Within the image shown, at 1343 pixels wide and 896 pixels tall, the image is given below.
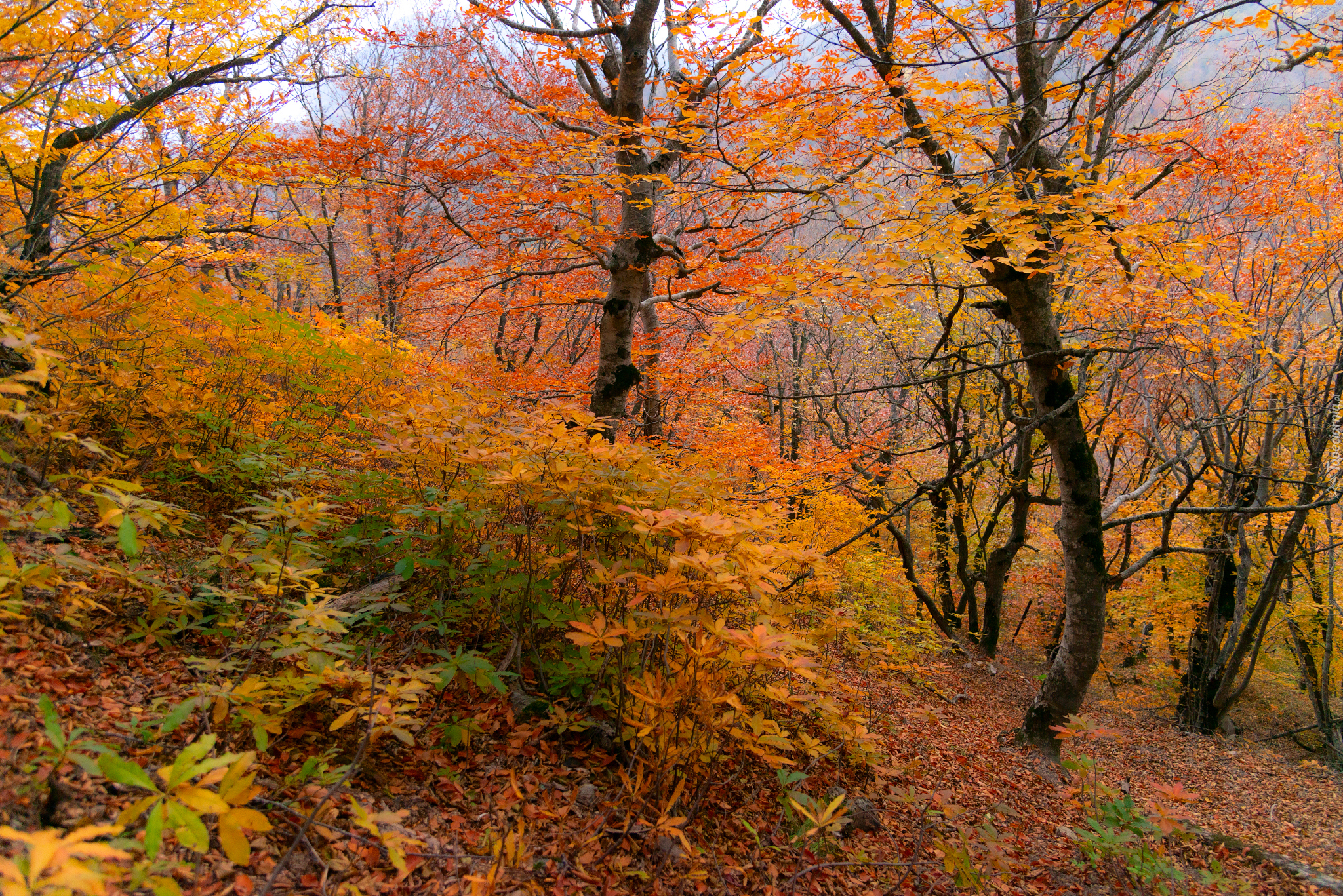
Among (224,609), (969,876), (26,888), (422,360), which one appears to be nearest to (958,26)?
(969,876)

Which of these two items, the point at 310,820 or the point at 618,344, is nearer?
the point at 310,820

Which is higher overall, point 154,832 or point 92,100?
point 92,100

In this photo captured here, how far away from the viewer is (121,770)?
1.10m

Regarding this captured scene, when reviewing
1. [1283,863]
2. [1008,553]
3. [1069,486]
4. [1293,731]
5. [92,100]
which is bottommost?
[1293,731]

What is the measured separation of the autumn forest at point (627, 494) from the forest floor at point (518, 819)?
0.02m

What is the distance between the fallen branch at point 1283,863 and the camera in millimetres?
3562

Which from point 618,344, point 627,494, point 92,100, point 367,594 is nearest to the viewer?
point 627,494

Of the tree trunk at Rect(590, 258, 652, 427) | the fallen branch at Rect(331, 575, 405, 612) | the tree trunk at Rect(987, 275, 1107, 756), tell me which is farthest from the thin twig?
the tree trunk at Rect(987, 275, 1107, 756)

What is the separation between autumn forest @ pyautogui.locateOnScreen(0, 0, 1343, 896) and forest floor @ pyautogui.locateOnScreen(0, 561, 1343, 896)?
20mm

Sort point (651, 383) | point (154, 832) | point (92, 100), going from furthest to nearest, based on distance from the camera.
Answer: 1. point (651, 383)
2. point (92, 100)
3. point (154, 832)

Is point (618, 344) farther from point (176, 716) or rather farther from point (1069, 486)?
point (176, 716)

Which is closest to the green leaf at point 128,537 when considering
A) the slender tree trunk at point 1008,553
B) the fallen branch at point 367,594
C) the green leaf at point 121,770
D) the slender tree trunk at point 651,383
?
the green leaf at point 121,770

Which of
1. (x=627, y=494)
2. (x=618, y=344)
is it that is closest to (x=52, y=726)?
(x=627, y=494)

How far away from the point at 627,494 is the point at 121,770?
1.65 metres
